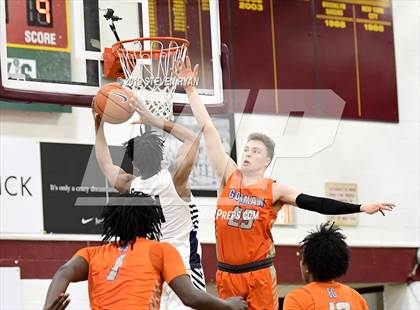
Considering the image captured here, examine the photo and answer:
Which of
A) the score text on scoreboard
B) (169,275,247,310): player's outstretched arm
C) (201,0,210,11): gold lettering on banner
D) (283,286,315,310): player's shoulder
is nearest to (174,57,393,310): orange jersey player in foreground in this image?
(283,286,315,310): player's shoulder

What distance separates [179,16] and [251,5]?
176 cm

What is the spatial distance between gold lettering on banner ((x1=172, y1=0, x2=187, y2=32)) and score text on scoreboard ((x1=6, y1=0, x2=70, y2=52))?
3.14 feet

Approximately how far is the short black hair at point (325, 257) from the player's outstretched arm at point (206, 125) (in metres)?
0.90

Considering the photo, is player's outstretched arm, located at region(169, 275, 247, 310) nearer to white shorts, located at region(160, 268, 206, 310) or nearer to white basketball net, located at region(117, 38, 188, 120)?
white shorts, located at region(160, 268, 206, 310)

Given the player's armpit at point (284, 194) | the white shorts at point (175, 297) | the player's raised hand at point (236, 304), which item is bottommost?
the white shorts at point (175, 297)

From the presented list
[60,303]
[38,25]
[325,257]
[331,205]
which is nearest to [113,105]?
[331,205]

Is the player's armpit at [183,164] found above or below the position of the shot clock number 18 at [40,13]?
below

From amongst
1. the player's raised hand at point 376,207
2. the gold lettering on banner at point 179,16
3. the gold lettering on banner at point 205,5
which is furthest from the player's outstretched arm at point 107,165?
the gold lettering on banner at point 179,16

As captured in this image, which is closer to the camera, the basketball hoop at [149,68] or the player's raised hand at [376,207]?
the player's raised hand at [376,207]

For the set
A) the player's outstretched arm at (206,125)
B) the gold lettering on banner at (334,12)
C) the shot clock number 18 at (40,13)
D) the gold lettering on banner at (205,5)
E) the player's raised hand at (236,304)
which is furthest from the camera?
the gold lettering on banner at (334,12)

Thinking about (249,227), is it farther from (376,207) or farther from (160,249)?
(160,249)

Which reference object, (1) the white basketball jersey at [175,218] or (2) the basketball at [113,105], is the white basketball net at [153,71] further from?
(1) the white basketball jersey at [175,218]

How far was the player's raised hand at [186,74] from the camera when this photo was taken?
21.5ft

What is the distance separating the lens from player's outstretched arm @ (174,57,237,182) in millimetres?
6520
